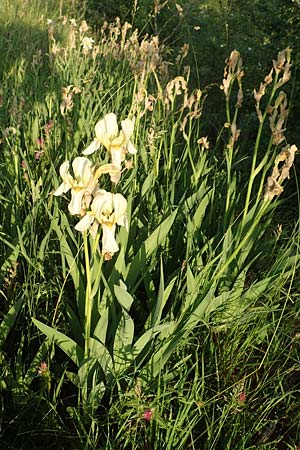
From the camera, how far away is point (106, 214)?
3.22 ft

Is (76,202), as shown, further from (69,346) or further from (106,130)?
(69,346)

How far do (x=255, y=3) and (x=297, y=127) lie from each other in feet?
5.00

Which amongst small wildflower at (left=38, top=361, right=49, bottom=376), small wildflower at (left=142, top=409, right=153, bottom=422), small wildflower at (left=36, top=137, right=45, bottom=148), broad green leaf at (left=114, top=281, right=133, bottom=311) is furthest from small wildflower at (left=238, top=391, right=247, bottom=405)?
small wildflower at (left=36, top=137, right=45, bottom=148)

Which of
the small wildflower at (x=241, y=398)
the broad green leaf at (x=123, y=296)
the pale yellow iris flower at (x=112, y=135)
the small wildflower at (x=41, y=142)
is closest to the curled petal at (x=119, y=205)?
the pale yellow iris flower at (x=112, y=135)

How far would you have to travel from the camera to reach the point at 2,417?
1.23 metres

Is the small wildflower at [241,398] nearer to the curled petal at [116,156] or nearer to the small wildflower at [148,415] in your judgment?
the small wildflower at [148,415]

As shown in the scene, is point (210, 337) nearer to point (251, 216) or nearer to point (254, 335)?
point (254, 335)

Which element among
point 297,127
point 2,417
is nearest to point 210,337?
point 2,417

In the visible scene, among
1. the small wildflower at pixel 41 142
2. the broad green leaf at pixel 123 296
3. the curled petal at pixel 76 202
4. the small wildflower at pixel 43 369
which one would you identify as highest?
the curled petal at pixel 76 202

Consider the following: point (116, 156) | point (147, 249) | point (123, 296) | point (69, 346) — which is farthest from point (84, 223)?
point (147, 249)

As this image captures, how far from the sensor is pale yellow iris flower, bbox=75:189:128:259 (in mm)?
956

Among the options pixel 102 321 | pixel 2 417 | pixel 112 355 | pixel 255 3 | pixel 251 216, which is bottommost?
pixel 2 417

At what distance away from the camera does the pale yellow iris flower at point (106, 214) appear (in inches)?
A: 37.6

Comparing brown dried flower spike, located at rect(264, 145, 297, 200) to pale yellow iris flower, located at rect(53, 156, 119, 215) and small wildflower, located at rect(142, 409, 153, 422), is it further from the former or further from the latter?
small wildflower, located at rect(142, 409, 153, 422)
